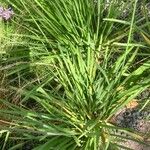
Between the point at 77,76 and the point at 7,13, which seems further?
the point at 7,13

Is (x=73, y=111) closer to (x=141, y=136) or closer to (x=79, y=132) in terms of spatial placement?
(x=79, y=132)

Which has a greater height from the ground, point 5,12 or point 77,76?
point 5,12

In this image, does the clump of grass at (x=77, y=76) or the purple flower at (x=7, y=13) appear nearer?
the clump of grass at (x=77, y=76)

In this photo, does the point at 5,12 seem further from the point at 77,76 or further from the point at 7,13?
the point at 77,76

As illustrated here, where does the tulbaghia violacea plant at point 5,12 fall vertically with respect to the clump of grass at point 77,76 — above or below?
above

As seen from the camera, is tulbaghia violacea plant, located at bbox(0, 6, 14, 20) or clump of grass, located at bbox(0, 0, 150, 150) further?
tulbaghia violacea plant, located at bbox(0, 6, 14, 20)

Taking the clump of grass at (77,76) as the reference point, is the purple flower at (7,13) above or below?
above

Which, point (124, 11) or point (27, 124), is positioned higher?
point (124, 11)

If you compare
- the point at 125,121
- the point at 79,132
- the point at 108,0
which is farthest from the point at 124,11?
the point at 79,132

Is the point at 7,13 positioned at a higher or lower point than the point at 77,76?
higher

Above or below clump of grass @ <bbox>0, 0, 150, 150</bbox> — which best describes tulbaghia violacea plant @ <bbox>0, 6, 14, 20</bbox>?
above

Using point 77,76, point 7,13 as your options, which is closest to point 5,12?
point 7,13
